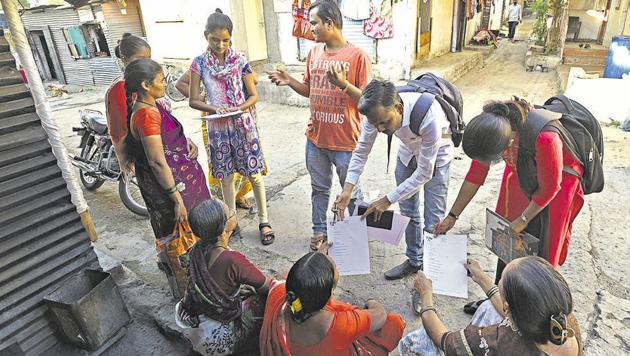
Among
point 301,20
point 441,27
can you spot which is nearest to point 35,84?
point 301,20

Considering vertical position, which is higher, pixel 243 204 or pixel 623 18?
pixel 623 18

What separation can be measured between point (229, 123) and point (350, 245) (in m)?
1.48

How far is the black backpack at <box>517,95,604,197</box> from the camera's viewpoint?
1741mm

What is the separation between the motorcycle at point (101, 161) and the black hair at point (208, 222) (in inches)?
92.5

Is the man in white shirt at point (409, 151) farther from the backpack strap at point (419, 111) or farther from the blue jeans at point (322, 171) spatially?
the blue jeans at point (322, 171)

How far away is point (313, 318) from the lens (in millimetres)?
1566

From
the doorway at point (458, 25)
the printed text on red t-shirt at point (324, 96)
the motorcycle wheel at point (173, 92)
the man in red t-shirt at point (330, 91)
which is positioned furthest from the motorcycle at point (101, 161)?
the doorway at point (458, 25)

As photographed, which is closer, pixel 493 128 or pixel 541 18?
pixel 493 128

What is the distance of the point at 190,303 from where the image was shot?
2.05 meters

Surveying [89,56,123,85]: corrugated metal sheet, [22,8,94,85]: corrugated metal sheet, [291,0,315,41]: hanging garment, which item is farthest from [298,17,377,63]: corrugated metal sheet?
[22,8,94,85]: corrugated metal sheet

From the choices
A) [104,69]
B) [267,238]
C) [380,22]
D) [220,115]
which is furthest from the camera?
[104,69]

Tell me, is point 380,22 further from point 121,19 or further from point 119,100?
point 121,19

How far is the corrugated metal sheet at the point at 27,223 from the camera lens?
6.84 feet

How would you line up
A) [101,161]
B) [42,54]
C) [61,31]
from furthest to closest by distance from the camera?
[42,54] < [61,31] < [101,161]
